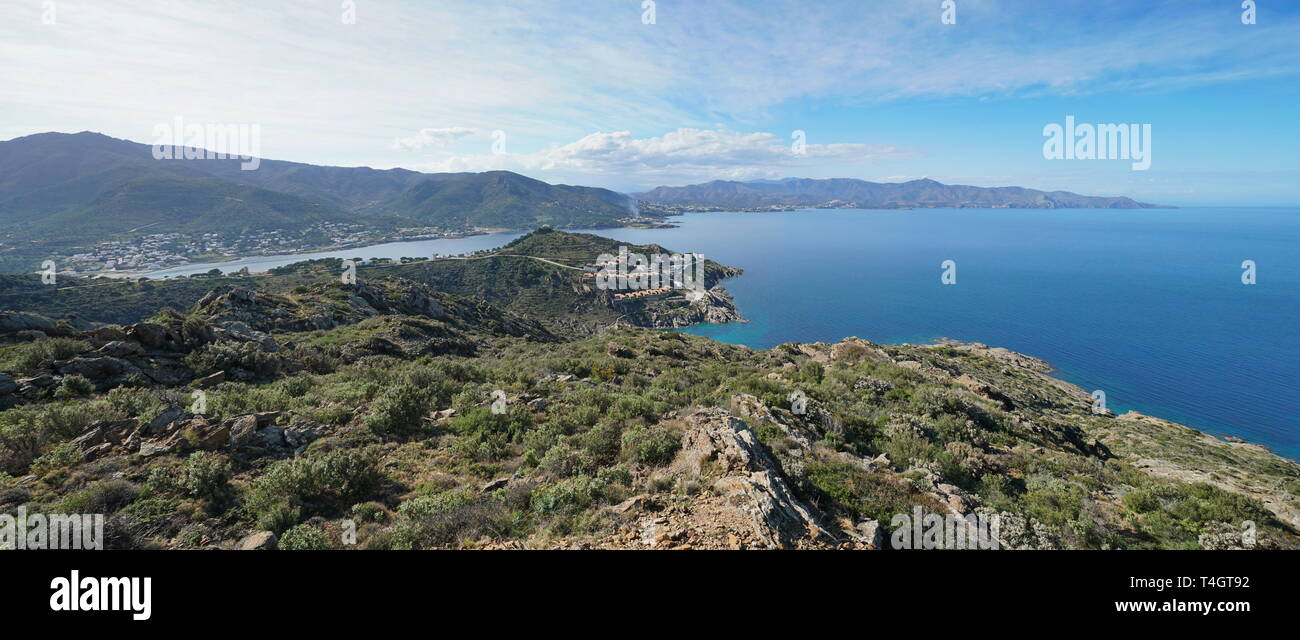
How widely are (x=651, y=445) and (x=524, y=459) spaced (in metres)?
3.05

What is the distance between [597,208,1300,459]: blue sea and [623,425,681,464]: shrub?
67260mm

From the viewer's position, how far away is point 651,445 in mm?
9969

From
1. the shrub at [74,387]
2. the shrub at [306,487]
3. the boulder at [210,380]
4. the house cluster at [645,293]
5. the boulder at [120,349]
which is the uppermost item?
the house cluster at [645,293]

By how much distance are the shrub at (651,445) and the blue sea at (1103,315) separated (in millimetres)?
67260

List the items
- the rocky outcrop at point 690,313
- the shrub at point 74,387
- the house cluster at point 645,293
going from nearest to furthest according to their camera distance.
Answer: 1. the shrub at point 74,387
2. the rocky outcrop at point 690,313
3. the house cluster at point 645,293

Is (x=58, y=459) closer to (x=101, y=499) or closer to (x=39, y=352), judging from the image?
(x=101, y=499)

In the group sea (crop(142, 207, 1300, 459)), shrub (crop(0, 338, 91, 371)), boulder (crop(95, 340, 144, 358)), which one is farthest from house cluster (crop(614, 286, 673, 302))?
shrub (crop(0, 338, 91, 371))

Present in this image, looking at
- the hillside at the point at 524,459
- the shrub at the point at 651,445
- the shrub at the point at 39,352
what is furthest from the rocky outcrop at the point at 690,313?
the shrub at the point at 651,445

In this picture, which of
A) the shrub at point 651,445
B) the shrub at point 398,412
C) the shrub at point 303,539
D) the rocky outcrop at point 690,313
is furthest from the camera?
the rocky outcrop at point 690,313

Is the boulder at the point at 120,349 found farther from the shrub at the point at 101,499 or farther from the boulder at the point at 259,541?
the boulder at the point at 259,541

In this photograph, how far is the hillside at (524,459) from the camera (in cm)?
746

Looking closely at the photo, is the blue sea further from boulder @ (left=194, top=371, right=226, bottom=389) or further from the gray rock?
boulder @ (left=194, top=371, right=226, bottom=389)
